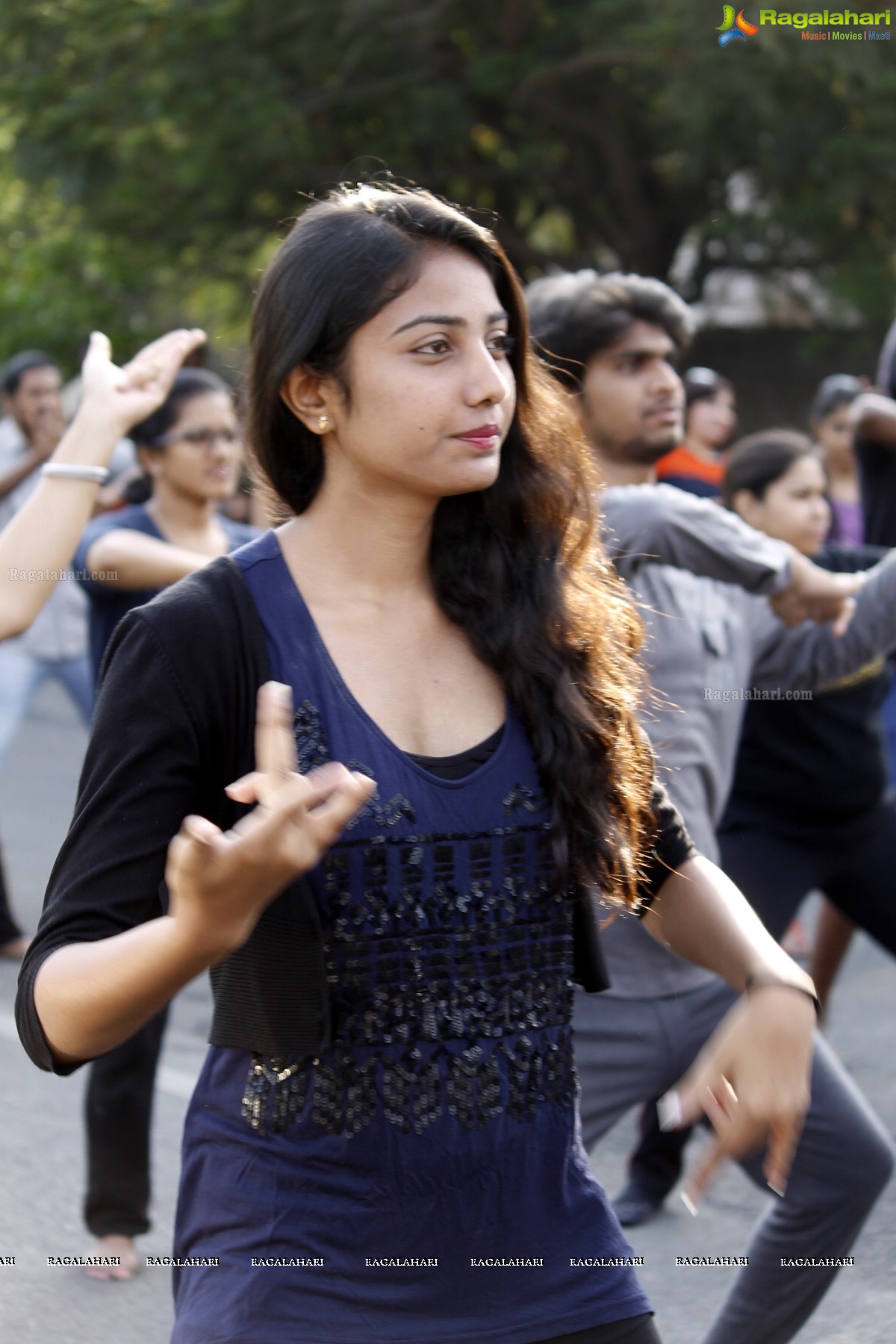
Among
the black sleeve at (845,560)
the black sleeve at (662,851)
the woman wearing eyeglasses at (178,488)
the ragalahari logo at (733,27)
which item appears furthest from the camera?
the ragalahari logo at (733,27)

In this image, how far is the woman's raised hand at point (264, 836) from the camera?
1405 mm

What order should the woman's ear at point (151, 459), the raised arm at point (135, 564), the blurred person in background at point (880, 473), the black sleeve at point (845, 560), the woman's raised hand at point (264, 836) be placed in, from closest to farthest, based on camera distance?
the woman's raised hand at point (264, 836)
the raised arm at point (135, 564)
the black sleeve at point (845, 560)
the woman's ear at point (151, 459)
the blurred person in background at point (880, 473)

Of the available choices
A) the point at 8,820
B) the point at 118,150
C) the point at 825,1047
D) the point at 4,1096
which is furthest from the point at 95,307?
the point at 825,1047

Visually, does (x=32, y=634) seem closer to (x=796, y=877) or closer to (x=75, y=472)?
(x=796, y=877)

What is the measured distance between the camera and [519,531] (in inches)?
89.5

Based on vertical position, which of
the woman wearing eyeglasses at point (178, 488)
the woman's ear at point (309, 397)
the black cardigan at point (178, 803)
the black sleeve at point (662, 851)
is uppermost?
the woman's ear at point (309, 397)

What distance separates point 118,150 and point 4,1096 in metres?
10.4

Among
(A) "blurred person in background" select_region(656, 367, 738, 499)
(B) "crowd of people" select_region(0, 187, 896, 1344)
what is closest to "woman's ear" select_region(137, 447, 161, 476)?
(B) "crowd of people" select_region(0, 187, 896, 1344)

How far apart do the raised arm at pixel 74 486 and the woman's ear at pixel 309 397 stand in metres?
0.98

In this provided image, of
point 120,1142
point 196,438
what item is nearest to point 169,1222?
point 120,1142

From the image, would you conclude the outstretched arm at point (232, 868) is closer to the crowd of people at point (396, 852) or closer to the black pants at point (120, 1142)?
the crowd of people at point (396, 852)

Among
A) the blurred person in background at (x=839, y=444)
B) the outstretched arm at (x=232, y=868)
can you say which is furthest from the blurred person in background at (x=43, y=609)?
the blurred person in background at (x=839, y=444)

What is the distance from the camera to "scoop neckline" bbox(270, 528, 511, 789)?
1958 mm

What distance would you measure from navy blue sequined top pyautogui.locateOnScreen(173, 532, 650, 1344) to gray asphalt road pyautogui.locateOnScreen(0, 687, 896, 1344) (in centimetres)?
200
